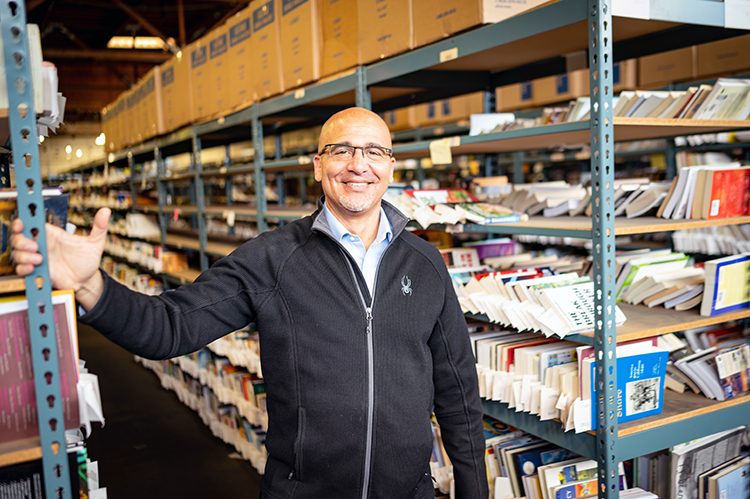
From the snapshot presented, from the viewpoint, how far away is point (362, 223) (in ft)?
6.06

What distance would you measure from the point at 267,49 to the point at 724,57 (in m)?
3.40

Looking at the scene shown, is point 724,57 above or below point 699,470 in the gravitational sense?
above

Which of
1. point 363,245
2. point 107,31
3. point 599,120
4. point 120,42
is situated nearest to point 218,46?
point 363,245

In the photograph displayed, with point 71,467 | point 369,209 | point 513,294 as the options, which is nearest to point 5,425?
point 71,467

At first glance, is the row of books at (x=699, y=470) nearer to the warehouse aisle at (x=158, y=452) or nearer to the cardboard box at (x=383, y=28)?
the cardboard box at (x=383, y=28)

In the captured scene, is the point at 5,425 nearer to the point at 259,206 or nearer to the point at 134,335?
the point at 134,335

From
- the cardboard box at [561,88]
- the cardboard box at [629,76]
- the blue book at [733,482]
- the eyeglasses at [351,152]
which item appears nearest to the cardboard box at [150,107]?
the cardboard box at [561,88]

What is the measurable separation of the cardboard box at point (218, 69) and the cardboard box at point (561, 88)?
2.68 m

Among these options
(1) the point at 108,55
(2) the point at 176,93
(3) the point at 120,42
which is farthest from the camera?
(3) the point at 120,42

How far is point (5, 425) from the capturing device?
125 centimetres

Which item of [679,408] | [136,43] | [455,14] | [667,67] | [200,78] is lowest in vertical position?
[679,408]

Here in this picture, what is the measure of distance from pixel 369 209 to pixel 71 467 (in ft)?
3.42

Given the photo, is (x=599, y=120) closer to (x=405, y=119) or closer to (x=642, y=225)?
(x=642, y=225)

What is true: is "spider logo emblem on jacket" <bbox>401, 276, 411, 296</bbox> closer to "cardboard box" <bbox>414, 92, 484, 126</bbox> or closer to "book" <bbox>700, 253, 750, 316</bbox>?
"book" <bbox>700, 253, 750, 316</bbox>
